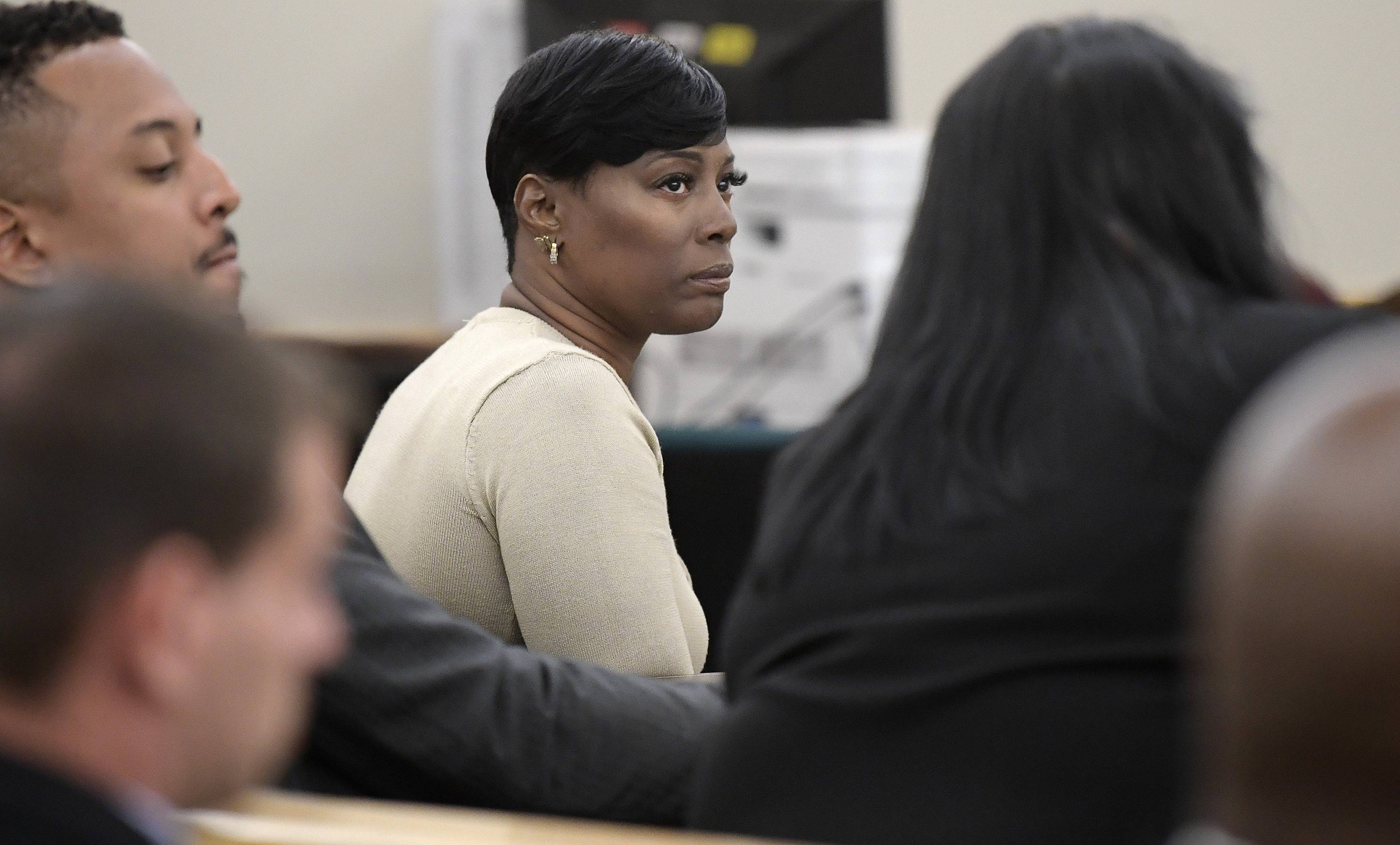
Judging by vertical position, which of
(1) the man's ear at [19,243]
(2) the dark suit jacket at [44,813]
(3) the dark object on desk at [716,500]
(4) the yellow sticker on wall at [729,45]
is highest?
(1) the man's ear at [19,243]

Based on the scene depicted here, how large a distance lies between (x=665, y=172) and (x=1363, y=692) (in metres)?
1.22

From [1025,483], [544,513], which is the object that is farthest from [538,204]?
[1025,483]

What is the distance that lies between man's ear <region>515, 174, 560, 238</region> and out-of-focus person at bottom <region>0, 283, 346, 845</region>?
3.15 feet

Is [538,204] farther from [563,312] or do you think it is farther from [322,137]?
[322,137]

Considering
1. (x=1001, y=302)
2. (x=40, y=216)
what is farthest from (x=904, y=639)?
(x=40, y=216)

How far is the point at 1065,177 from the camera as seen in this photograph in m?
1.02

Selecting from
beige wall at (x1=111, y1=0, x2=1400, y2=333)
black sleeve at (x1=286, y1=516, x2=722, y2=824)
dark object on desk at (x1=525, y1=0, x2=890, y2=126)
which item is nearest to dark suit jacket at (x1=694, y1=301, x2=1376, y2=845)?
black sleeve at (x1=286, y1=516, x2=722, y2=824)

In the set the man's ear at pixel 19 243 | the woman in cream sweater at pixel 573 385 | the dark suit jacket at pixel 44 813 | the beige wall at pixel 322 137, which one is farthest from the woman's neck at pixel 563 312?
the beige wall at pixel 322 137

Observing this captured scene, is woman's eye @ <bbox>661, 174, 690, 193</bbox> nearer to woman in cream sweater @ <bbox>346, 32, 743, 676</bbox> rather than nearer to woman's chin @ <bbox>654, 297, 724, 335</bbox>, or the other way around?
woman in cream sweater @ <bbox>346, 32, 743, 676</bbox>

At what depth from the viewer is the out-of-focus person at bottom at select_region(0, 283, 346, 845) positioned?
625 mm

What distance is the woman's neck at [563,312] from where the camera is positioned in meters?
1.61

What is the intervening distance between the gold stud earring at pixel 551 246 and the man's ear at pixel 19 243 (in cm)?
48

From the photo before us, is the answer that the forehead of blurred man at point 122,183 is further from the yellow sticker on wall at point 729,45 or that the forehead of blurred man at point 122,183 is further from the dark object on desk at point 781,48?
the yellow sticker on wall at point 729,45

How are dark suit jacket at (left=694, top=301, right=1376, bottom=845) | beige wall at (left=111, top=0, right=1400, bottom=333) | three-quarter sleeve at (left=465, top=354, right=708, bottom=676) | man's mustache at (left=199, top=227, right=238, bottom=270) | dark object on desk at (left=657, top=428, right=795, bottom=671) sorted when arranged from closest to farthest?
dark suit jacket at (left=694, top=301, right=1376, bottom=845) → three-quarter sleeve at (left=465, top=354, right=708, bottom=676) → man's mustache at (left=199, top=227, right=238, bottom=270) → dark object on desk at (left=657, top=428, right=795, bottom=671) → beige wall at (left=111, top=0, right=1400, bottom=333)
